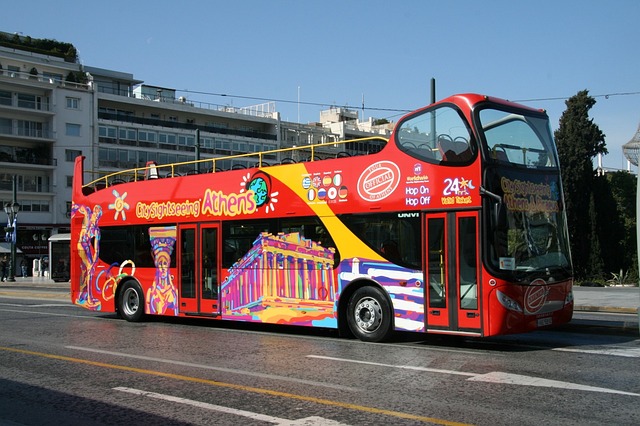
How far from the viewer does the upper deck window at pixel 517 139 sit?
10.5 metres

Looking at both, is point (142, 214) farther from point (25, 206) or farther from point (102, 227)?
point (25, 206)

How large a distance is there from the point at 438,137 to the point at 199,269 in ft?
21.3

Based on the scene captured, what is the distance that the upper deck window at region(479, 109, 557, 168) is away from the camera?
34.3 ft

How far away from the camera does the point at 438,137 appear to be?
1077 centimetres

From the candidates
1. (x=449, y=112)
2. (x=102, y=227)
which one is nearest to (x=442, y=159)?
(x=449, y=112)

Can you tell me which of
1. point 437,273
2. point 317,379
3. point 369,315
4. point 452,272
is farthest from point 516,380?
point 369,315

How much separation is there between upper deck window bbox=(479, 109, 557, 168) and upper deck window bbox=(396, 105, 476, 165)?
→ 0.34 metres

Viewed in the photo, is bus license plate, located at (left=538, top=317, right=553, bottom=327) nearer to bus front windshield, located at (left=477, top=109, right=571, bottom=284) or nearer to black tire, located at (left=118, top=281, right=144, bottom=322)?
bus front windshield, located at (left=477, top=109, right=571, bottom=284)

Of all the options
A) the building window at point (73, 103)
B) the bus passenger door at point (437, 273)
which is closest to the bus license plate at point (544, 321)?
the bus passenger door at point (437, 273)

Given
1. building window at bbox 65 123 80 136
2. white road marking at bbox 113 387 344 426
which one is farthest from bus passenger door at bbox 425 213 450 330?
building window at bbox 65 123 80 136

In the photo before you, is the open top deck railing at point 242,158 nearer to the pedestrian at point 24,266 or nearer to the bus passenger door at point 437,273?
the bus passenger door at point 437,273

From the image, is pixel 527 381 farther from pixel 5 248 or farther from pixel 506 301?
pixel 5 248

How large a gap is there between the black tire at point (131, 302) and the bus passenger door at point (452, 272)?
26.7 ft

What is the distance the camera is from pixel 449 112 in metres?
10.7
